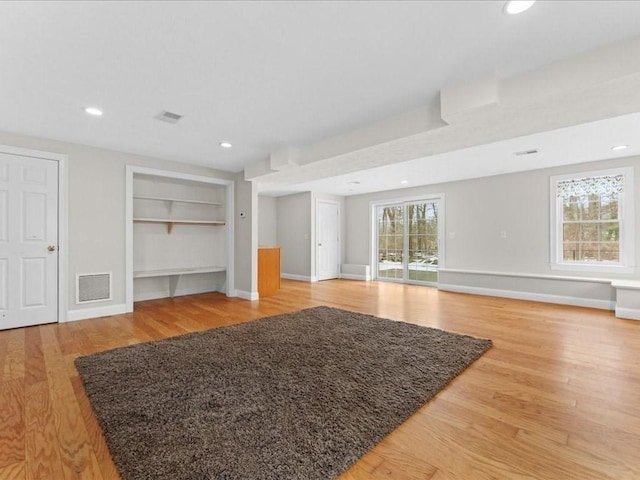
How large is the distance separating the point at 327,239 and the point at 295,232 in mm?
870

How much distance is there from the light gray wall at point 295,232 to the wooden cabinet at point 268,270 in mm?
1807

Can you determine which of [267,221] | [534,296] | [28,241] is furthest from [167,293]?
[534,296]

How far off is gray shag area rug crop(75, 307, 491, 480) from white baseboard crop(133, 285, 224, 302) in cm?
263

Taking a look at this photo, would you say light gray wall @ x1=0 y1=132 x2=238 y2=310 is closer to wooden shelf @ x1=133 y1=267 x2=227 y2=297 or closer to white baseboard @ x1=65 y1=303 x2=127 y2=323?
white baseboard @ x1=65 y1=303 x2=127 y2=323

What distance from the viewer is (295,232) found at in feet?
27.4

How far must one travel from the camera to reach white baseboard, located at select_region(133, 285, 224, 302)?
5.38 meters

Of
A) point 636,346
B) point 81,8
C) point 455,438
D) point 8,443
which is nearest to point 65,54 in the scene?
point 81,8

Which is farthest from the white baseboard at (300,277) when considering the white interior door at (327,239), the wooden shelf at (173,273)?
the wooden shelf at (173,273)

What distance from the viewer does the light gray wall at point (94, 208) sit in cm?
409

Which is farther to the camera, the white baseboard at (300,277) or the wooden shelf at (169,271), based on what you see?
the white baseboard at (300,277)

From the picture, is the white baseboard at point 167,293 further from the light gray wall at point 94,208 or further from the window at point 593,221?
the window at point 593,221

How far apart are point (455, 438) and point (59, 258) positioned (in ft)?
15.5

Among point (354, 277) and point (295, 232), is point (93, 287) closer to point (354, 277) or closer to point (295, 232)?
point (295, 232)

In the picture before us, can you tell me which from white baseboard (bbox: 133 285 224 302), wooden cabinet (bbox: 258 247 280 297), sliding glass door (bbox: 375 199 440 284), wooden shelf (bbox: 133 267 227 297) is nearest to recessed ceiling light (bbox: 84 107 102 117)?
wooden shelf (bbox: 133 267 227 297)
